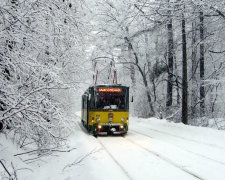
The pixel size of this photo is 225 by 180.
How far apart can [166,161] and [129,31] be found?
25.7 m

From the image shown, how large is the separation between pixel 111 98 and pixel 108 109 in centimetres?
68

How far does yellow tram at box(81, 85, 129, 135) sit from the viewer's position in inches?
762

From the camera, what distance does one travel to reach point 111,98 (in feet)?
64.6

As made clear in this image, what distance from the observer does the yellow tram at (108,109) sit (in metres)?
19.3

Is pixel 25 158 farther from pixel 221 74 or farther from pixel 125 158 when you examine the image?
pixel 221 74

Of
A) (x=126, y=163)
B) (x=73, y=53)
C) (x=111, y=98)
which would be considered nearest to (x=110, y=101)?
(x=111, y=98)

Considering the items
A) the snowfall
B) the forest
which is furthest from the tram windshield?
the snowfall

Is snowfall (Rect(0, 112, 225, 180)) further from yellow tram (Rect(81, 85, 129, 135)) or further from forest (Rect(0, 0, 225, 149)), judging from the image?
yellow tram (Rect(81, 85, 129, 135))

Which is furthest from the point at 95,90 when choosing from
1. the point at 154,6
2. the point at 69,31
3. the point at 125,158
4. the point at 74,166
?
the point at 69,31

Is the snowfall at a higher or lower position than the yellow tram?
lower

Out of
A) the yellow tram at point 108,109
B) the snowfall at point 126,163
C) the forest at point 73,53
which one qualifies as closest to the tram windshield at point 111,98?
the yellow tram at point 108,109

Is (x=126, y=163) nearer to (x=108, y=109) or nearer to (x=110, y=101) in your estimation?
(x=108, y=109)

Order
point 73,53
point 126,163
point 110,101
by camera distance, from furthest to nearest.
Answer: point 110,101 → point 73,53 → point 126,163

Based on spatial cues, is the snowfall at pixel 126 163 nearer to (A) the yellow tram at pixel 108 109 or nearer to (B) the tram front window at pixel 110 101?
(A) the yellow tram at pixel 108 109
